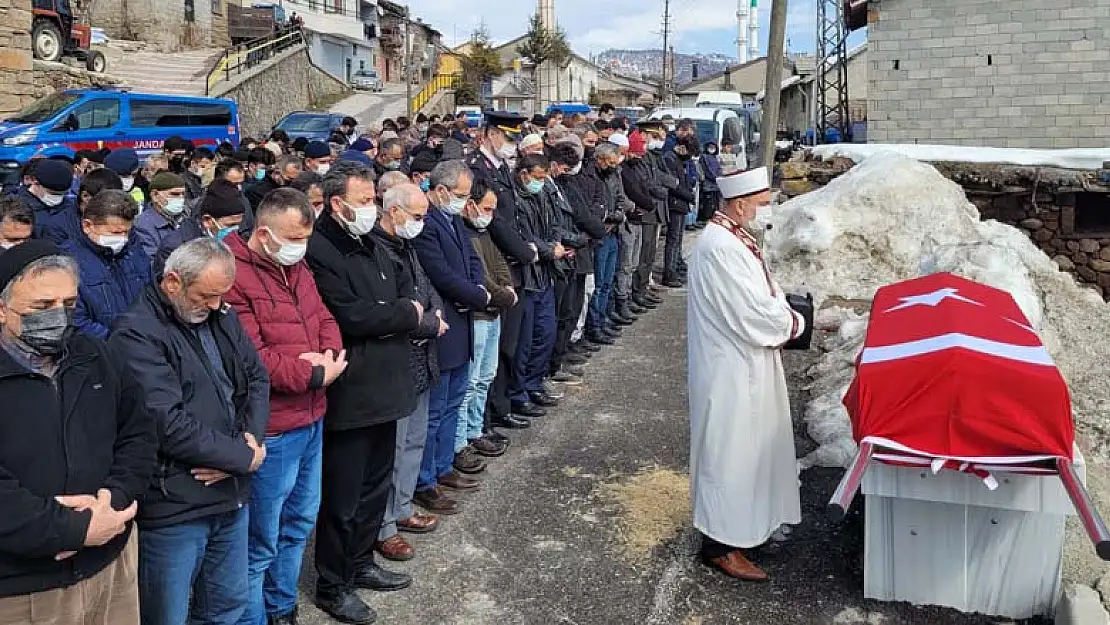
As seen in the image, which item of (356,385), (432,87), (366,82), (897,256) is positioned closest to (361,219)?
(356,385)

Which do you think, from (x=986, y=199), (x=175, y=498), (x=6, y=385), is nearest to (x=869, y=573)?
(x=175, y=498)

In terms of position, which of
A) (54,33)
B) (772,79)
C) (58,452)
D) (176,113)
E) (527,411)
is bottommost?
(527,411)

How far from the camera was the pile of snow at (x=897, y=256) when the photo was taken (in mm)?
6785

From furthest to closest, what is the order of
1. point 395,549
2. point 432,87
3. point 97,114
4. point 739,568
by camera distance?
1. point 432,87
2. point 97,114
3. point 395,549
4. point 739,568

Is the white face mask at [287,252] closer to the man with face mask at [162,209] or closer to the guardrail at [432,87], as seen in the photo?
the man with face mask at [162,209]

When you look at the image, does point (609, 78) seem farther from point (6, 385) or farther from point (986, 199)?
point (6, 385)

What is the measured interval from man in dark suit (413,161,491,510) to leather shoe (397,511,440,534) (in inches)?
8.2

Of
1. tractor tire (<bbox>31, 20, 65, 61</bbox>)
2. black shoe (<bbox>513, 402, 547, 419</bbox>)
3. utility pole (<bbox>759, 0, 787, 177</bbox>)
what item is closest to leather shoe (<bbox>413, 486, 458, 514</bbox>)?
black shoe (<bbox>513, 402, 547, 419</bbox>)

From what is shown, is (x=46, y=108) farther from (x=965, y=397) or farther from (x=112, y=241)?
(x=965, y=397)

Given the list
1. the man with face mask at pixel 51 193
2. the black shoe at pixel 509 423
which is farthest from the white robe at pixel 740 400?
the man with face mask at pixel 51 193

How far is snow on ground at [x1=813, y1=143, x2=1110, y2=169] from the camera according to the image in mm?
10609

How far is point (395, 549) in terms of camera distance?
4773mm

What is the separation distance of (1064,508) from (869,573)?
88 cm

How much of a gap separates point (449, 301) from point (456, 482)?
1.11 m
